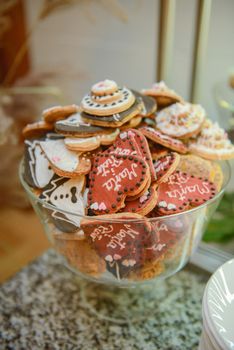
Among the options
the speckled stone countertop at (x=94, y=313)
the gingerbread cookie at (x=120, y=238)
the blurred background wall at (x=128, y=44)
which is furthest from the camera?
the blurred background wall at (x=128, y=44)

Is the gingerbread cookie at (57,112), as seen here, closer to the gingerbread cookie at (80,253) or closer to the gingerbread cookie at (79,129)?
the gingerbread cookie at (79,129)

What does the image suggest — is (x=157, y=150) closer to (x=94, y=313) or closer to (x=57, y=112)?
(x=57, y=112)

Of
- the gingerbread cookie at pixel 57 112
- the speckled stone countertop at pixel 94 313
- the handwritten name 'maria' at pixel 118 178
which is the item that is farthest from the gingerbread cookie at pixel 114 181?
the speckled stone countertop at pixel 94 313

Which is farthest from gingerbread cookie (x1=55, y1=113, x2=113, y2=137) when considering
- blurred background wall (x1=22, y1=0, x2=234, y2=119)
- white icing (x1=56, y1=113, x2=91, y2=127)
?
blurred background wall (x1=22, y1=0, x2=234, y2=119)

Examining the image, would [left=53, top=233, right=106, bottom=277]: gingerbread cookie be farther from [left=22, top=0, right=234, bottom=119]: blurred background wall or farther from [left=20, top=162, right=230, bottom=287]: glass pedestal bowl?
[left=22, top=0, right=234, bottom=119]: blurred background wall

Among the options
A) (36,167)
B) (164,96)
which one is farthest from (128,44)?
(36,167)

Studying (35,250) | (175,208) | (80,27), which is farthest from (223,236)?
(80,27)
